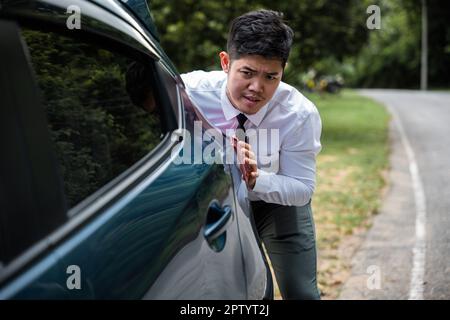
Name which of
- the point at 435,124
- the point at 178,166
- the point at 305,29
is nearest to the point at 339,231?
the point at 178,166

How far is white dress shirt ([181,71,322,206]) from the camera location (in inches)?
98.7

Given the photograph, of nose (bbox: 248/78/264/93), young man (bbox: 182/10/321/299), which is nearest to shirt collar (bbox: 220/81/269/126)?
young man (bbox: 182/10/321/299)

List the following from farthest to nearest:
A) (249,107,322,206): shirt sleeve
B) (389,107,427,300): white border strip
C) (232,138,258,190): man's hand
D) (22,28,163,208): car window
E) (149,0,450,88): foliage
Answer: (149,0,450,88): foliage → (389,107,427,300): white border strip → (249,107,322,206): shirt sleeve → (232,138,258,190): man's hand → (22,28,163,208): car window

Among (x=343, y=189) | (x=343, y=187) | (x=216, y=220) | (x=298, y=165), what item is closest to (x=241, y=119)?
(x=298, y=165)

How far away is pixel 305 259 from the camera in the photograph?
8.75ft

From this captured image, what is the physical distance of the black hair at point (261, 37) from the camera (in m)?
2.38

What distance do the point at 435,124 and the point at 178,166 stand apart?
17.1 m

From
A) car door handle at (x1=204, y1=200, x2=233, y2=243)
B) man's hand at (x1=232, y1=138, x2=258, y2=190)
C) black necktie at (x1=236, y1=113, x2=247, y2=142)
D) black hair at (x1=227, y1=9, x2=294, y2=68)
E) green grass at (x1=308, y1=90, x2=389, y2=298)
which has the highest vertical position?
black hair at (x1=227, y1=9, x2=294, y2=68)

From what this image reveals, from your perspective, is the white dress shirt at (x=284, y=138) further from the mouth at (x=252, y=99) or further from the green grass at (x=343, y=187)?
the green grass at (x=343, y=187)

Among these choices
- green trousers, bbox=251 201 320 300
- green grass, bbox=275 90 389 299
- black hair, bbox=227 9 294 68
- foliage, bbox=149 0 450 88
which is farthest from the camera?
foliage, bbox=149 0 450 88

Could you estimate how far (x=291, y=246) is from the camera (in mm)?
2680

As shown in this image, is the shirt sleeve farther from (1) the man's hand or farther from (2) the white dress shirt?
(1) the man's hand

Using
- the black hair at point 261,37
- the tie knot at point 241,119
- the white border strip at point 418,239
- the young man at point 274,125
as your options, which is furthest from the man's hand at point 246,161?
the white border strip at point 418,239

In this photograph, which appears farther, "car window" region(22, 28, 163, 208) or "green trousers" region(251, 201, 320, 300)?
"green trousers" region(251, 201, 320, 300)
